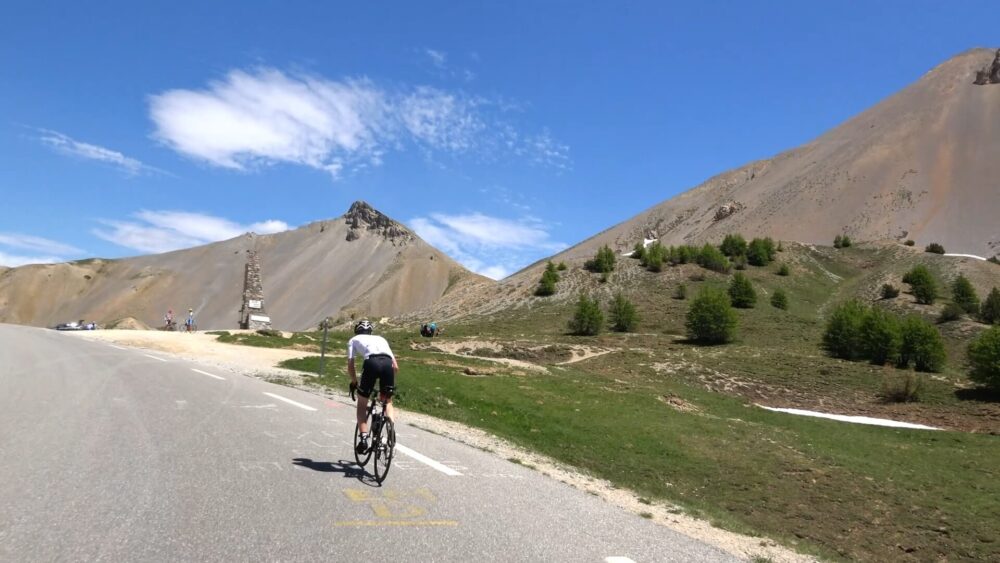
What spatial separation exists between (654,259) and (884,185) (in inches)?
2993

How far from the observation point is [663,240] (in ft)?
452

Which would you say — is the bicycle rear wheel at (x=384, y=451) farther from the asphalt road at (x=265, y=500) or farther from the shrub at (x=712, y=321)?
the shrub at (x=712, y=321)

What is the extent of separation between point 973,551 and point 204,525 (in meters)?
12.6

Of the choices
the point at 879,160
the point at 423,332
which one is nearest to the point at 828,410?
the point at 423,332

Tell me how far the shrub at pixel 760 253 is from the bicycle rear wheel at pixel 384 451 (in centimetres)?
6645

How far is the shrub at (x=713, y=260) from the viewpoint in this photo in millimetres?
64938

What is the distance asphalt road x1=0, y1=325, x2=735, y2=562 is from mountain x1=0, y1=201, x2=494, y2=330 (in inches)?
4548

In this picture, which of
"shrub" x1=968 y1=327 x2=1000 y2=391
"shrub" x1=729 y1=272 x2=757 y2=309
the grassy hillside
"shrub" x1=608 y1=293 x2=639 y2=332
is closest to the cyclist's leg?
the grassy hillside

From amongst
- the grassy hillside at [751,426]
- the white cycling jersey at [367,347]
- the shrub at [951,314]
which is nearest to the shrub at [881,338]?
the grassy hillside at [751,426]

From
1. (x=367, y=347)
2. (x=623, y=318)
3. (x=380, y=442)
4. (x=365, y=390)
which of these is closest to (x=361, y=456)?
(x=380, y=442)

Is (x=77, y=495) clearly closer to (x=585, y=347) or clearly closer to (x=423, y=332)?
(x=585, y=347)

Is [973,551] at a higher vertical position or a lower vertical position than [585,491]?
lower

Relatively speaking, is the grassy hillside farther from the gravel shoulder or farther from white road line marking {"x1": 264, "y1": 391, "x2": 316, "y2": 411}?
white road line marking {"x1": 264, "y1": 391, "x2": 316, "y2": 411}

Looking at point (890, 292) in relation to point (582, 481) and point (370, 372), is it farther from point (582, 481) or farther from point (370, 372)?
point (370, 372)
